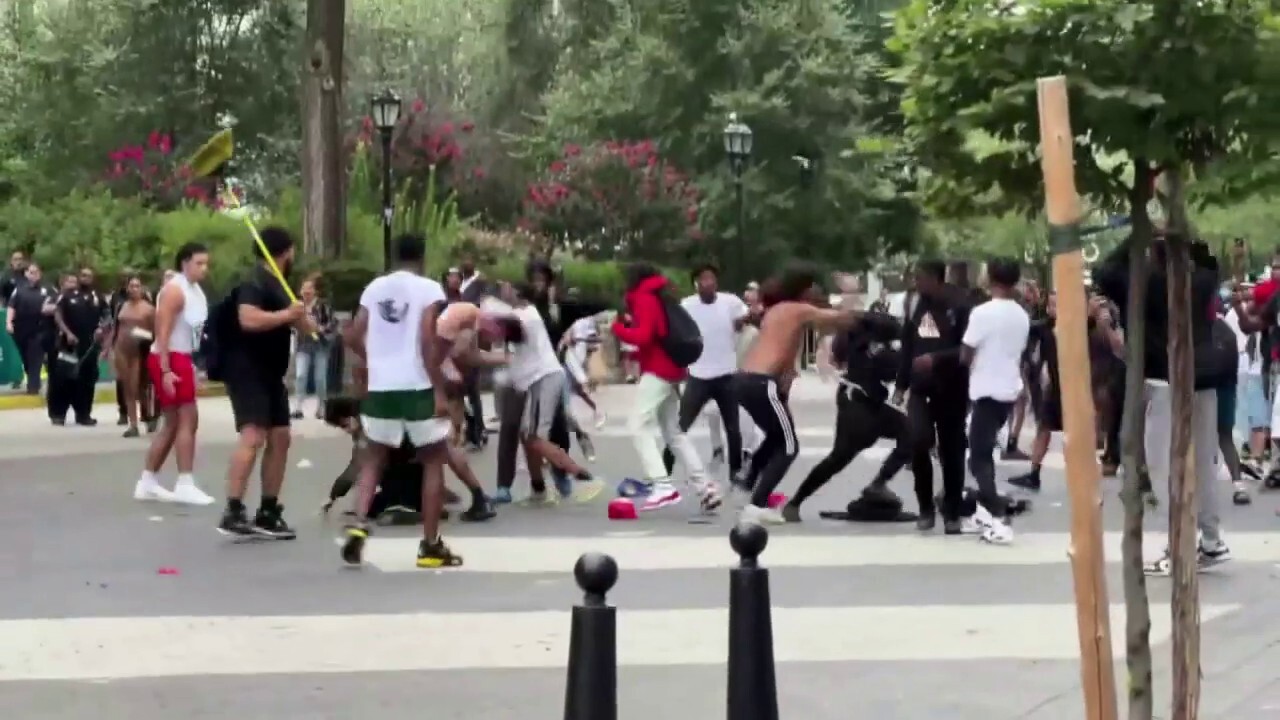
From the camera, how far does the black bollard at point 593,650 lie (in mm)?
5355

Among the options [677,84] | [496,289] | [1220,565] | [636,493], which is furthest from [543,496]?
[677,84]

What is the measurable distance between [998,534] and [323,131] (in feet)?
56.8

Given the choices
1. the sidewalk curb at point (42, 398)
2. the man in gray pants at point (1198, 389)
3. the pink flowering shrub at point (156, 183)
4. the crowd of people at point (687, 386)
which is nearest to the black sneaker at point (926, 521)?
the crowd of people at point (687, 386)

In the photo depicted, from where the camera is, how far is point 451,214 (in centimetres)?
3622

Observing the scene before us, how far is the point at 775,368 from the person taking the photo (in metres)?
14.2

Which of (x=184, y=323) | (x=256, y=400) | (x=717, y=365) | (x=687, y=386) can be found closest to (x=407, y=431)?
(x=256, y=400)

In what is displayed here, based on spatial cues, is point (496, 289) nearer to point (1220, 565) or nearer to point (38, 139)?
point (1220, 565)

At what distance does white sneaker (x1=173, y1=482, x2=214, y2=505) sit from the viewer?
1508 cm

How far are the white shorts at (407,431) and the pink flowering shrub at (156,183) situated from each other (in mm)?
25966

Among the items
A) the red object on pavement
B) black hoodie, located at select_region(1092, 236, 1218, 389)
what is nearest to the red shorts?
black hoodie, located at select_region(1092, 236, 1218, 389)

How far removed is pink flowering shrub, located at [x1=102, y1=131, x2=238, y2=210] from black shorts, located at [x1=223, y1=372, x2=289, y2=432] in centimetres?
2463

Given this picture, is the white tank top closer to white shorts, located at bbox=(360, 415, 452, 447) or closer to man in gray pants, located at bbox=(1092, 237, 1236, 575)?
white shorts, located at bbox=(360, 415, 452, 447)

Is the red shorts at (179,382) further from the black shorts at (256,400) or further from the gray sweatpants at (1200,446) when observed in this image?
the gray sweatpants at (1200,446)

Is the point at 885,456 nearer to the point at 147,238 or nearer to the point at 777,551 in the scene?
the point at 777,551
